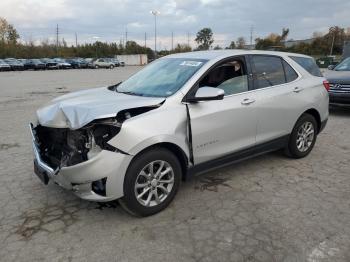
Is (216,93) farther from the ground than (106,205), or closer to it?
farther from the ground

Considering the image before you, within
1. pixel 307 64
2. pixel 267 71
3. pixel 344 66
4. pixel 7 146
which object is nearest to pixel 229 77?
pixel 267 71

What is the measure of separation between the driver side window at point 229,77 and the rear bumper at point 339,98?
17.9 feet

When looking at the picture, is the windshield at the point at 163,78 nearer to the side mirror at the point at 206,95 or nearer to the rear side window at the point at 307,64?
the side mirror at the point at 206,95

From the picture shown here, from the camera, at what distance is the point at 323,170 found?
4.92 m

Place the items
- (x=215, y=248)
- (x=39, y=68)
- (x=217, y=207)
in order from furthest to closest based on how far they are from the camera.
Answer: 1. (x=39, y=68)
2. (x=217, y=207)
3. (x=215, y=248)

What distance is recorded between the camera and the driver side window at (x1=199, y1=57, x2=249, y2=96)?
4063 millimetres

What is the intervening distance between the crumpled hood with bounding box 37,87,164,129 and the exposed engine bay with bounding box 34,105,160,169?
0.06m

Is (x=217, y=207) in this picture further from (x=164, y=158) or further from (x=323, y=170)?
(x=323, y=170)

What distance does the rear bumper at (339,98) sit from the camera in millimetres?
8648

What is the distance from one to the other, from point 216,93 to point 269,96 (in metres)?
1.24

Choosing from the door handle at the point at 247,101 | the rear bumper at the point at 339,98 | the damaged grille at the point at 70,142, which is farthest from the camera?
the rear bumper at the point at 339,98

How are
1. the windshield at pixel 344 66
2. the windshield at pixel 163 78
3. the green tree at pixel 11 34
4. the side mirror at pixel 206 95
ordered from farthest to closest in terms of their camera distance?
the green tree at pixel 11 34
the windshield at pixel 344 66
the windshield at pixel 163 78
the side mirror at pixel 206 95

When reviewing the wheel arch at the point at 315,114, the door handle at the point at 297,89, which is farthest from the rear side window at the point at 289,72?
the wheel arch at the point at 315,114

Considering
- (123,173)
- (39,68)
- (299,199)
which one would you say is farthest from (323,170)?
(39,68)
